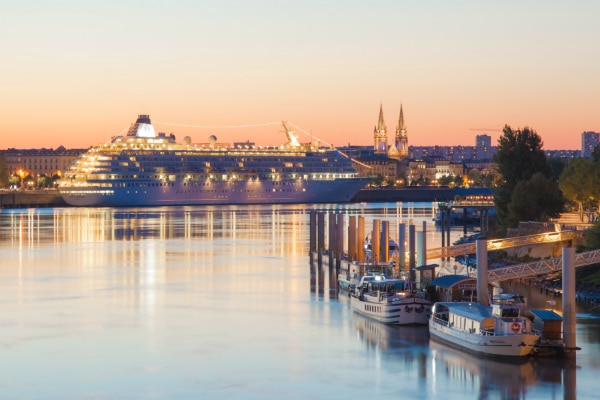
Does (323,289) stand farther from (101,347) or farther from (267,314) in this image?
(101,347)

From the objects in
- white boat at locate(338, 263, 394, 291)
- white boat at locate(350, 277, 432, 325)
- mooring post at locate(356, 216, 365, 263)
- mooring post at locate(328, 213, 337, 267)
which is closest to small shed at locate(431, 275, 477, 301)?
white boat at locate(350, 277, 432, 325)

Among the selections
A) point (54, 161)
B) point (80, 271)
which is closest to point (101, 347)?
point (80, 271)

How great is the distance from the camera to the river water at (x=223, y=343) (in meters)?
22.8

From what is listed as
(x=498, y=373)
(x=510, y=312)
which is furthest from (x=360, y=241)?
(x=498, y=373)

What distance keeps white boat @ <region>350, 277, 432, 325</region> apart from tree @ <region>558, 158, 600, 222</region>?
76.3 ft

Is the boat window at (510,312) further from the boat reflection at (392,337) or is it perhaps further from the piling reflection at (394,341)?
the boat reflection at (392,337)

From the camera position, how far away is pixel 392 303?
2998cm

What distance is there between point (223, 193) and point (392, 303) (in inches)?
4254

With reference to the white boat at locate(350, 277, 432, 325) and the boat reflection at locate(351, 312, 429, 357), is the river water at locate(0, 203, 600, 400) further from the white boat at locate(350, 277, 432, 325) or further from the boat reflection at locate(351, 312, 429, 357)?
the white boat at locate(350, 277, 432, 325)

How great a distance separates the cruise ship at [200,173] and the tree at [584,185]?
265 ft

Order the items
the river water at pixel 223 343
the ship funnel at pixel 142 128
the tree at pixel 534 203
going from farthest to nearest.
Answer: the ship funnel at pixel 142 128, the tree at pixel 534 203, the river water at pixel 223 343

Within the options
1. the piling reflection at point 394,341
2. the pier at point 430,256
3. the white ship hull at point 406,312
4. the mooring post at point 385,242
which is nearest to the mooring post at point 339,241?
the pier at point 430,256

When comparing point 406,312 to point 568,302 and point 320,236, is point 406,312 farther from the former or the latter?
point 320,236

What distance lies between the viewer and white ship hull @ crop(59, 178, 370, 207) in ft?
421
